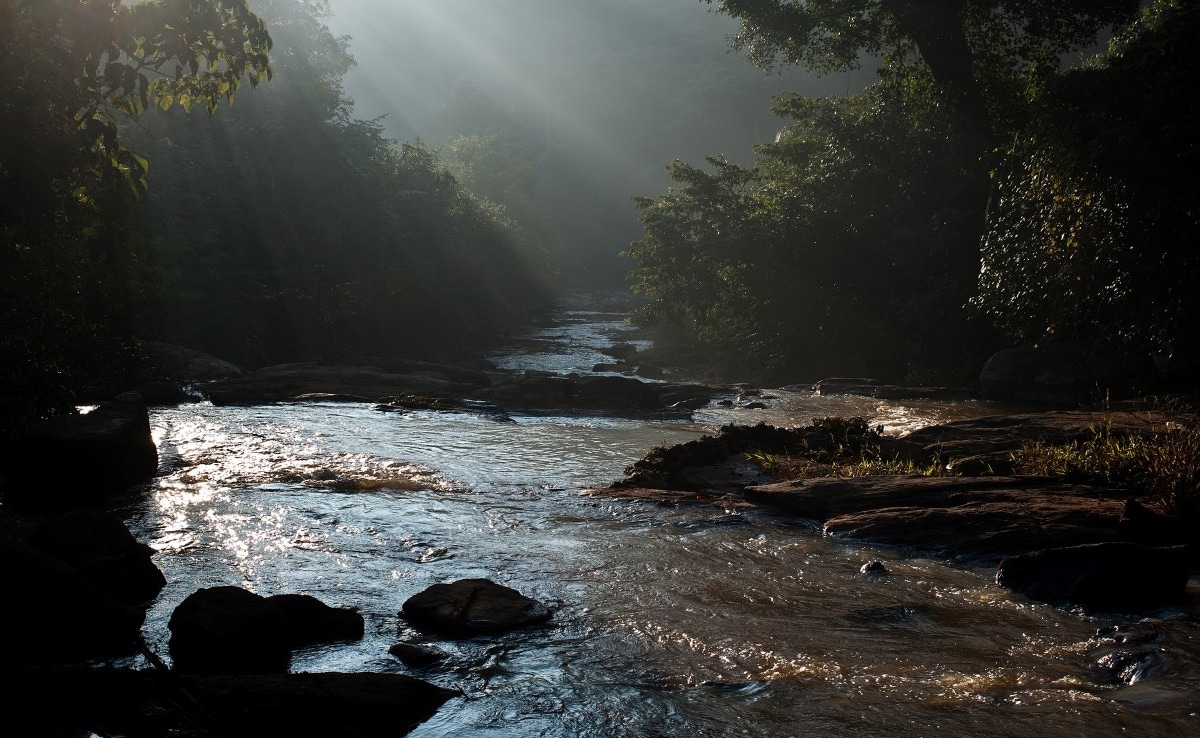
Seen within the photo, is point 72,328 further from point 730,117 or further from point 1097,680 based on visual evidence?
point 730,117

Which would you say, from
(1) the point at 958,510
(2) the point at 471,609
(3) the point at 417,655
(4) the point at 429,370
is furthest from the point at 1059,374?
(3) the point at 417,655

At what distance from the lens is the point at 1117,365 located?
1748cm

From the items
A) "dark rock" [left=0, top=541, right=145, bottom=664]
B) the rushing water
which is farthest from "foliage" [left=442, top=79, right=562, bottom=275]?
"dark rock" [left=0, top=541, right=145, bottom=664]

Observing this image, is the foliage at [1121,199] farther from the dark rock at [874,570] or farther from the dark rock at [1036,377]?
the dark rock at [874,570]

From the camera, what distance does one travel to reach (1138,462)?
7465mm

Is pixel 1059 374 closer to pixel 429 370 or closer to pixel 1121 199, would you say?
pixel 1121 199

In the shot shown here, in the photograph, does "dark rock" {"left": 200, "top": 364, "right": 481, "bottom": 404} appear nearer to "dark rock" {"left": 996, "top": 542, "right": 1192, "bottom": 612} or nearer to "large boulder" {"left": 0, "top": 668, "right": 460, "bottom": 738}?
"large boulder" {"left": 0, "top": 668, "right": 460, "bottom": 738}

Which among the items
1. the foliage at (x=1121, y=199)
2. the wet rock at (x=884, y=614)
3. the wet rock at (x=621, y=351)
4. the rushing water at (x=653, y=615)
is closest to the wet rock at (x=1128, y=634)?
the rushing water at (x=653, y=615)

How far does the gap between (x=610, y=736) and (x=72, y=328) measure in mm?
12198

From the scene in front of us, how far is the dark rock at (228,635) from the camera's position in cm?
433

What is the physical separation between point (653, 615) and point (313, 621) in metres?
1.87

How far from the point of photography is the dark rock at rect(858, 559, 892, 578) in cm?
602

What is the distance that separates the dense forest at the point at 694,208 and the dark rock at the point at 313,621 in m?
2.15

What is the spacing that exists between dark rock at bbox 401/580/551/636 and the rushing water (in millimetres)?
114
